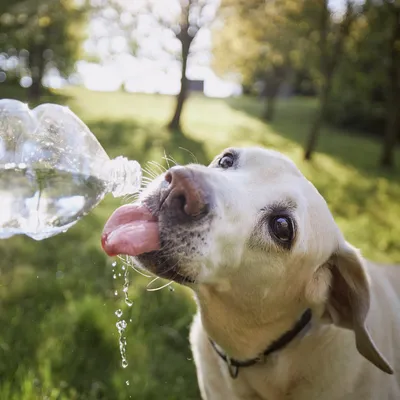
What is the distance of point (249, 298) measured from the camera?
89.5 inches

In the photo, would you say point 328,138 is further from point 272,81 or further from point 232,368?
point 232,368

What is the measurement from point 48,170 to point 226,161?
1108 mm

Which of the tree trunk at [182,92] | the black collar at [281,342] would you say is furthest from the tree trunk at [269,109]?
the black collar at [281,342]

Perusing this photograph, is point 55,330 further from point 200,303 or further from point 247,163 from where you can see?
point 247,163

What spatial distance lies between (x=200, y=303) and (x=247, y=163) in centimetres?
73

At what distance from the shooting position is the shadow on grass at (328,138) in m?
14.9

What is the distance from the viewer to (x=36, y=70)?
21.1m

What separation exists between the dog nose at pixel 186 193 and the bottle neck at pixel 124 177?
23.6 inches

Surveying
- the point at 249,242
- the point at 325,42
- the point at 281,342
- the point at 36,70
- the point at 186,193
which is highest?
the point at 186,193

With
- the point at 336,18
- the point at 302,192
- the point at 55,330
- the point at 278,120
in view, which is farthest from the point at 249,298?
A: the point at 278,120

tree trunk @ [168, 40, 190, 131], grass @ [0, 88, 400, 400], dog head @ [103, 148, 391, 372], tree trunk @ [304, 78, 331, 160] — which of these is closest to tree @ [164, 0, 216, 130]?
tree trunk @ [168, 40, 190, 131]

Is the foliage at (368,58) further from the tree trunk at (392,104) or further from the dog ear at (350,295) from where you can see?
the dog ear at (350,295)

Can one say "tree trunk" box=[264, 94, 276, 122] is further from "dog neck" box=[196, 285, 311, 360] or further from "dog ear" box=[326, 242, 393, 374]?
"dog neck" box=[196, 285, 311, 360]

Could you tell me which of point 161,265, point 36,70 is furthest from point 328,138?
point 161,265
